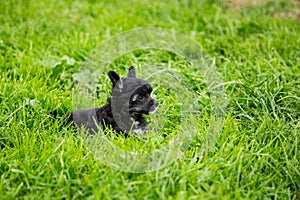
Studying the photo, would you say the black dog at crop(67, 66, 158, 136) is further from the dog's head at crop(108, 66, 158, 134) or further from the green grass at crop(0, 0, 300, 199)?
Result: the green grass at crop(0, 0, 300, 199)

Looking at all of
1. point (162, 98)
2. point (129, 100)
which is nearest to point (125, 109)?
point (129, 100)

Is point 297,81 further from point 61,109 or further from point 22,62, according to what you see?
point 22,62

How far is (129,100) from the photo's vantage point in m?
3.42

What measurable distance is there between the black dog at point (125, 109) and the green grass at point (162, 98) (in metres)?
0.14

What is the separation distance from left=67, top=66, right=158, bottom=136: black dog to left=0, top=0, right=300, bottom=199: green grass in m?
0.14

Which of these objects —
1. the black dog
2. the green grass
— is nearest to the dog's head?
the black dog

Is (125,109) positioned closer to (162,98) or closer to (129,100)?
(129,100)

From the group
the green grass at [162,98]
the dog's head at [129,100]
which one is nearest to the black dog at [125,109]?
the dog's head at [129,100]

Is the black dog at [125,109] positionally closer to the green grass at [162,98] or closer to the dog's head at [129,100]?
the dog's head at [129,100]

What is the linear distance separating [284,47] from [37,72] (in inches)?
105

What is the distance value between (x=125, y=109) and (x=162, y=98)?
2.54ft

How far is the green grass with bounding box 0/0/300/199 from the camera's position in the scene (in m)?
3.04

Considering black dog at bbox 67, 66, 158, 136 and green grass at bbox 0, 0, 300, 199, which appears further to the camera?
black dog at bbox 67, 66, 158, 136

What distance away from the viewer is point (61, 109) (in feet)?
12.8
